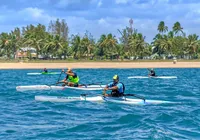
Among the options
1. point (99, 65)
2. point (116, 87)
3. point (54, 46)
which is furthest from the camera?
point (54, 46)

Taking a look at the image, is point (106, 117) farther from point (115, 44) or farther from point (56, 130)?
point (115, 44)

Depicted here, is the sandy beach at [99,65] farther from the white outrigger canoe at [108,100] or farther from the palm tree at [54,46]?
the white outrigger canoe at [108,100]

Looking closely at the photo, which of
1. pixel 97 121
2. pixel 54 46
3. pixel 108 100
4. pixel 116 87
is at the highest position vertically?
pixel 54 46

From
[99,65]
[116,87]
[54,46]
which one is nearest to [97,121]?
[116,87]

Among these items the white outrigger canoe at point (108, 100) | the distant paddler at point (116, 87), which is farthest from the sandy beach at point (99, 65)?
the distant paddler at point (116, 87)

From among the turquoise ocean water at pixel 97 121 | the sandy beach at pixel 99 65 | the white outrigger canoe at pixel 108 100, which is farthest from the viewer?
the sandy beach at pixel 99 65

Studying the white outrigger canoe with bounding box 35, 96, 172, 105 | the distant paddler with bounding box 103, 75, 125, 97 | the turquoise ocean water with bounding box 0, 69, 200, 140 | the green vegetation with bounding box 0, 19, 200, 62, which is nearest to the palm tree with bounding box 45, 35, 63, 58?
the green vegetation with bounding box 0, 19, 200, 62

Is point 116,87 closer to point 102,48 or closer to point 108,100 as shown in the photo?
point 108,100

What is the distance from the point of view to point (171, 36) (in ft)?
434

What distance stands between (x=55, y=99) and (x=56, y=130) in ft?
34.1

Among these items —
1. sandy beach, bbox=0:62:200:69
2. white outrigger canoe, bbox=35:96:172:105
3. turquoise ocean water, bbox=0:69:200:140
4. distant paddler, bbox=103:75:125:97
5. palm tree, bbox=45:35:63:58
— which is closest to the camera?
turquoise ocean water, bbox=0:69:200:140

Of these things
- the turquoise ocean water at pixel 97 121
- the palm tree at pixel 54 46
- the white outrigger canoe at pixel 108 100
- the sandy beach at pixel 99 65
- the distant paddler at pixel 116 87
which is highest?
the palm tree at pixel 54 46

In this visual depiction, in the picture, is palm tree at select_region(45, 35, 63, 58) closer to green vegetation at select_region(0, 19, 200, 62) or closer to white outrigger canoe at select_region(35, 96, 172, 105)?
green vegetation at select_region(0, 19, 200, 62)

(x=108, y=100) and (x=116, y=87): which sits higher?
(x=116, y=87)
